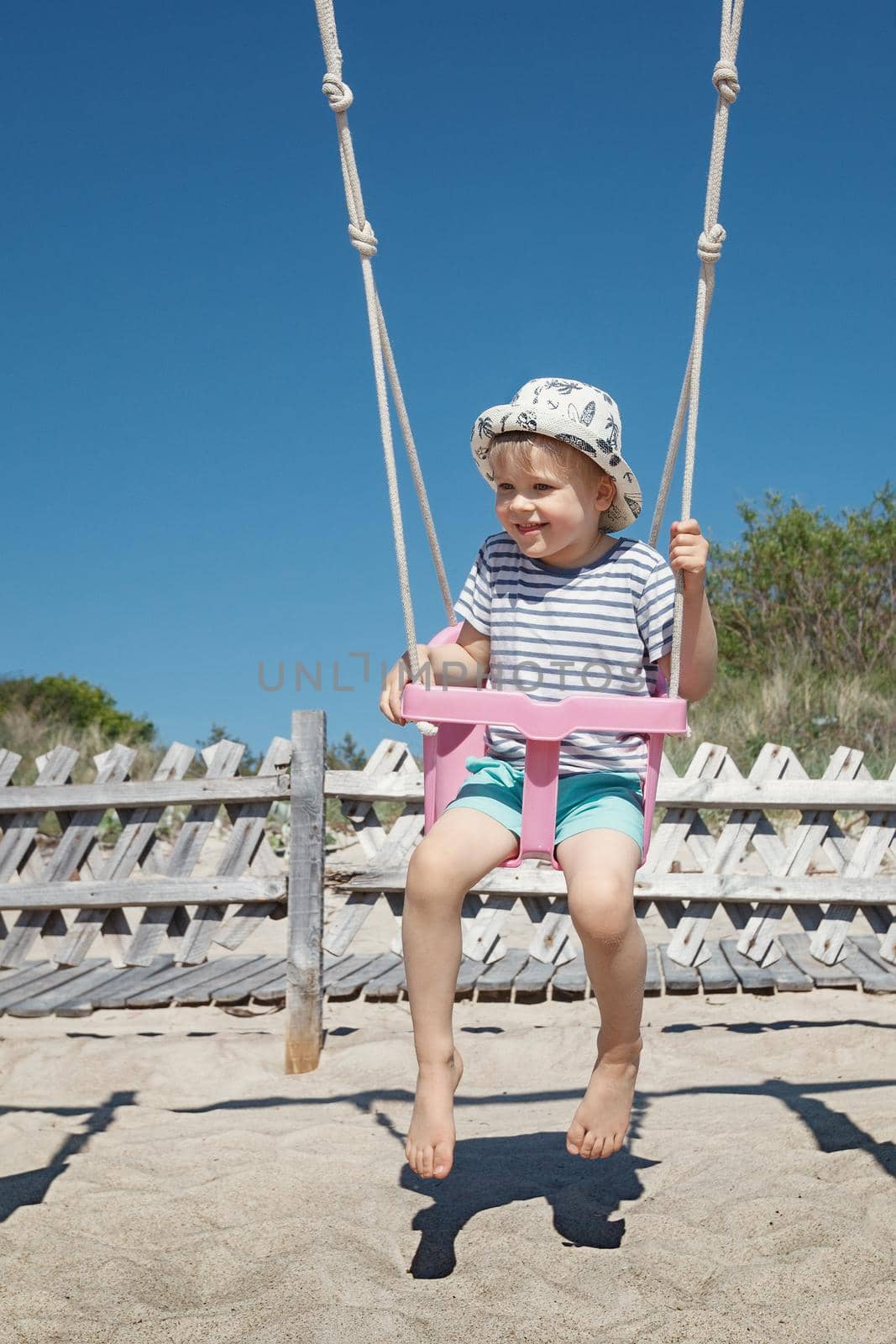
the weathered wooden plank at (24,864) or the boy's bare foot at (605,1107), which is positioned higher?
the weathered wooden plank at (24,864)

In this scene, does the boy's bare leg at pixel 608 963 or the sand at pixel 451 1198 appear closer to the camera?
the boy's bare leg at pixel 608 963

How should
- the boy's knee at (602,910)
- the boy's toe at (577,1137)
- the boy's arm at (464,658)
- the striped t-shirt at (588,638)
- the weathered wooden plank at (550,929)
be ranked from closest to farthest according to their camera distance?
1. the boy's knee at (602,910)
2. the boy's toe at (577,1137)
3. the striped t-shirt at (588,638)
4. the boy's arm at (464,658)
5. the weathered wooden plank at (550,929)

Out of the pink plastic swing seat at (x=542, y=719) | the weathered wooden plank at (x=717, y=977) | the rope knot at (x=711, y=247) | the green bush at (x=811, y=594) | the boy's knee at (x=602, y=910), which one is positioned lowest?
the weathered wooden plank at (x=717, y=977)

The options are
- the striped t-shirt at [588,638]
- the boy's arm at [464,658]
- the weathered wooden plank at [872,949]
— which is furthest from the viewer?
the weathered wooden plank at [872,949]

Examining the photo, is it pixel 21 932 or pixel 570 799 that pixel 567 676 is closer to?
pixel 570 799

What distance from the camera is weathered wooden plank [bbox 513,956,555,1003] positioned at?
220 inches

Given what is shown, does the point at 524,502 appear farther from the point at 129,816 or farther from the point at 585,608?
the point at 129,816

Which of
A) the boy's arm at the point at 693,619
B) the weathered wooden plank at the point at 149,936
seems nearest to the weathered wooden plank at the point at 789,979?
the weathered wooden plank at the point at 149,936

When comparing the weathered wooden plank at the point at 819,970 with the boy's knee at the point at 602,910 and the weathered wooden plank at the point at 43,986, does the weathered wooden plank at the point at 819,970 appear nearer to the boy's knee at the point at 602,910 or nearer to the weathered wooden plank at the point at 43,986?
the weathered wooden plank at the point at 43,986

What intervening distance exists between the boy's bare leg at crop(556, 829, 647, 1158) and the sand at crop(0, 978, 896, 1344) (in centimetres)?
42

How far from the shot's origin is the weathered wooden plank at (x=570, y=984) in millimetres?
5629

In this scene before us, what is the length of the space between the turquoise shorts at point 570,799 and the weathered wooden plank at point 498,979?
324 centimetres

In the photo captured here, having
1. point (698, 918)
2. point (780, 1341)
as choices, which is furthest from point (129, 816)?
point (780, 1341)

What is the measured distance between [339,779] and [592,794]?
122 inches
